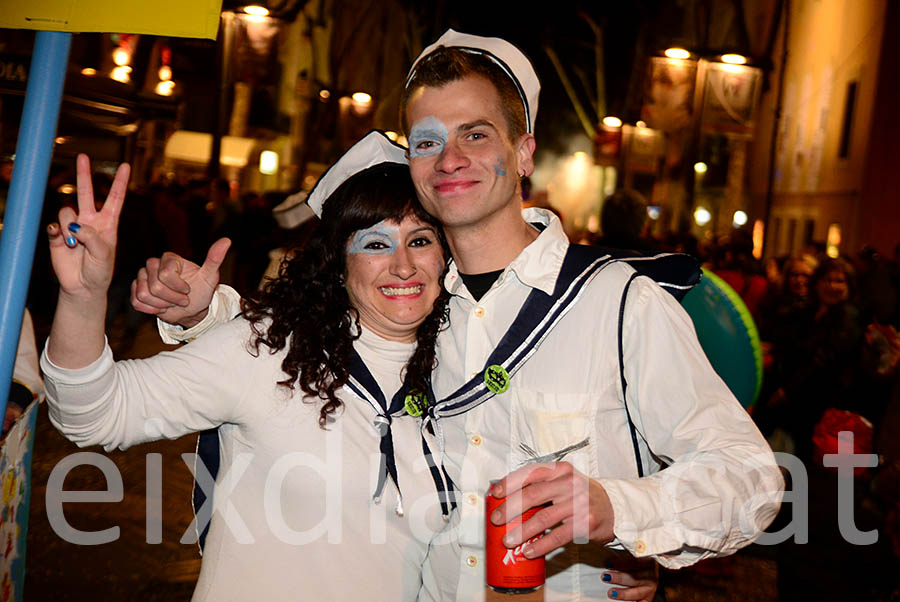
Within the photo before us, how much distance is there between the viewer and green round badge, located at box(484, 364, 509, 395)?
8.21 feet

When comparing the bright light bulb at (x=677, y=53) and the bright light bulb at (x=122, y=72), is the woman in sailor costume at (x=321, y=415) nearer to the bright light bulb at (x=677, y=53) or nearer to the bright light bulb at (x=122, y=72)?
the bright light bulb at (x=677, y=53)

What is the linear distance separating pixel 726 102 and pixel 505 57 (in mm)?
14463


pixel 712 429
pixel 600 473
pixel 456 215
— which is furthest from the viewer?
pixel 456 215

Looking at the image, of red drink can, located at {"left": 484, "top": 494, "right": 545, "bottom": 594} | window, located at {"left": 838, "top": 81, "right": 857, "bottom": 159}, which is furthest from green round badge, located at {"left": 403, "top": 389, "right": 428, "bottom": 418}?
window, located at {"left": 838, "top": 81, "right": 857, "bottom": 159}

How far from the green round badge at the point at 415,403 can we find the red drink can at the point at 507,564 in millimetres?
737

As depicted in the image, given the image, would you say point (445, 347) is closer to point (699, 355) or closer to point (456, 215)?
point (456, 215)

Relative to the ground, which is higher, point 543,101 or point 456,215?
point 543,101

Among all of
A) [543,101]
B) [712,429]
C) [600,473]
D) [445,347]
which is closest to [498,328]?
[445,347]

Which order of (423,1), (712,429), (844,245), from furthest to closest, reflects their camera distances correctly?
(423,1), (844,245), (712,429)

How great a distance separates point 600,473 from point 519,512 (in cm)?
→ 68

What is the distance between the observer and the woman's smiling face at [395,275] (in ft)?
9.12

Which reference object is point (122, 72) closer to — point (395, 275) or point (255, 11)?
point (255, 11)

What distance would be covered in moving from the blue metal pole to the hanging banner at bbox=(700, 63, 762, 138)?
51.0 ft

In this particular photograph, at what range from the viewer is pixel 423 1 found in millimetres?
39188
